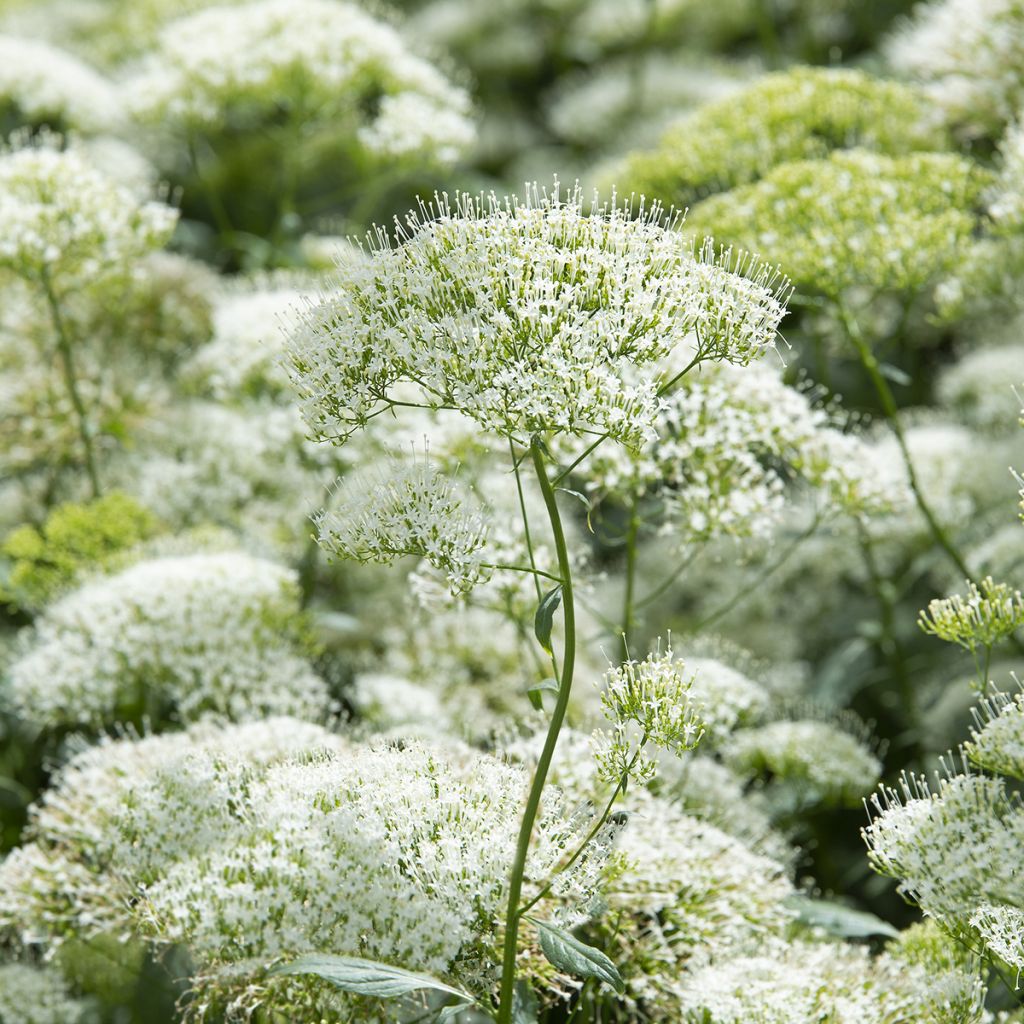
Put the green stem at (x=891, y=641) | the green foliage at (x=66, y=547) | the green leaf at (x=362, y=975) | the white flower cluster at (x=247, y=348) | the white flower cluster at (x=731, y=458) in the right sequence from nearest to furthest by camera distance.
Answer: the green leaf at (x=362, y=975), the white flower cluster at (x=731, y=458), the green foliage at (x=66, y=547), the green stem at (x=891, y=641), the white flower cluster at (x=247, y=348)

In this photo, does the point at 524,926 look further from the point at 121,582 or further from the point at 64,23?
the point at 64,23

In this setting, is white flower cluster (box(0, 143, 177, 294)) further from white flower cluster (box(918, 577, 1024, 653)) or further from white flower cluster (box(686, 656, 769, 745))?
white flower cluster (box(918, 577, 1024, 653))

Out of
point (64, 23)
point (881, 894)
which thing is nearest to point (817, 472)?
point (881, 894)

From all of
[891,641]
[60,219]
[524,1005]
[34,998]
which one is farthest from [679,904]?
[60,219]

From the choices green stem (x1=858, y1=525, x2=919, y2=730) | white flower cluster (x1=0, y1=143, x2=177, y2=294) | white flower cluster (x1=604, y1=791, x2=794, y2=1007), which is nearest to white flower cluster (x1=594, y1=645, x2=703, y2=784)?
white flower cluster (x1=604, y1=791, x2=794, y2=1007)

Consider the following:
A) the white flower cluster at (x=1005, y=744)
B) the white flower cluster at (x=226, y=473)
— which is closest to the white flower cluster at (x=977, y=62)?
the white flower cluster at (x=226, y=473)

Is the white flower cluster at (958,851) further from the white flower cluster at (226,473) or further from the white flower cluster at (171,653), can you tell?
the white flower cluster at (226,473)

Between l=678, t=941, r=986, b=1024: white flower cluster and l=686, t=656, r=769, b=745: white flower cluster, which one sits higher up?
l=686, t=656, r=769, b=745: white flower cluster
